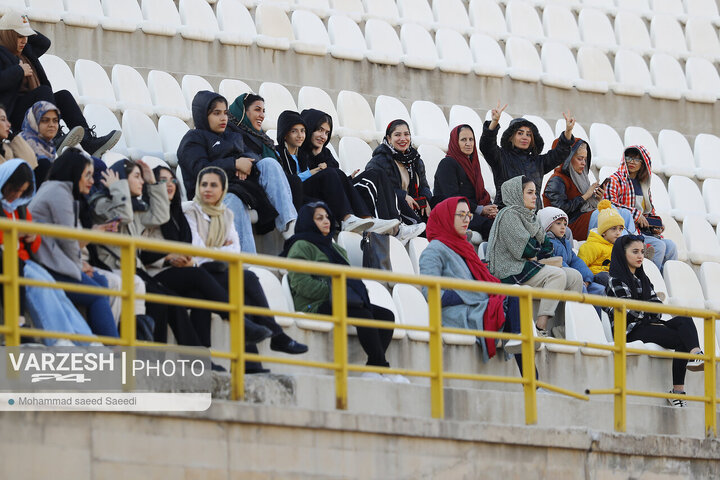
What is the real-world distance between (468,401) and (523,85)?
236 inches

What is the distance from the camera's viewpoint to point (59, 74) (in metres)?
10.3

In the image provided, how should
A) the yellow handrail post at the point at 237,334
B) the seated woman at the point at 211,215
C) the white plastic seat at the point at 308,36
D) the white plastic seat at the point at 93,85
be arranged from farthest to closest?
the white plastic seat at the point at 308,36 → the white plastic seat at the point at 93,85 → the seated woman at the point at 211,215 → the yellow handrail post at the point at 237,334

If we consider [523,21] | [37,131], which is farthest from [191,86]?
[523,21]

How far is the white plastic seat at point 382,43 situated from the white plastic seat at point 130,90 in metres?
2.46

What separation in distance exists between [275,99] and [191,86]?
669mm

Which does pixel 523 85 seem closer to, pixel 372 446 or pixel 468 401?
pixel 468 401

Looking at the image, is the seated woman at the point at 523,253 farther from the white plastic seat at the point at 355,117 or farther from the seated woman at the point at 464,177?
the white plastic seat at the point at 355,117

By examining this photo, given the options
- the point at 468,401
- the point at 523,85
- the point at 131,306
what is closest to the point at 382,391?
the point at 468,401

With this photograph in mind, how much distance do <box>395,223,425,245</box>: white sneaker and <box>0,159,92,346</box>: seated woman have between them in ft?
10.8

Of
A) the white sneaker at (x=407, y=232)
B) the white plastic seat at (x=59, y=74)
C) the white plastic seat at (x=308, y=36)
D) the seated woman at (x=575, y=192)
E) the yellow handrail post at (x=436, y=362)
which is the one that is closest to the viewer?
the yellow handrail post at (x=436, y=362)

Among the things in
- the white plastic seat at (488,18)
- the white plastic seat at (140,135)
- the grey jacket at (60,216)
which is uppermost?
the white plastic seat at (488,18)

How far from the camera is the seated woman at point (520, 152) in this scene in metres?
10.9

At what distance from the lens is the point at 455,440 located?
7.07 m

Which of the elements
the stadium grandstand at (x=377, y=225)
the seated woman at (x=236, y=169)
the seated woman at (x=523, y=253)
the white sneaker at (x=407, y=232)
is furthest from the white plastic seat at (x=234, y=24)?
the seated woman at (x=523, y=253)
